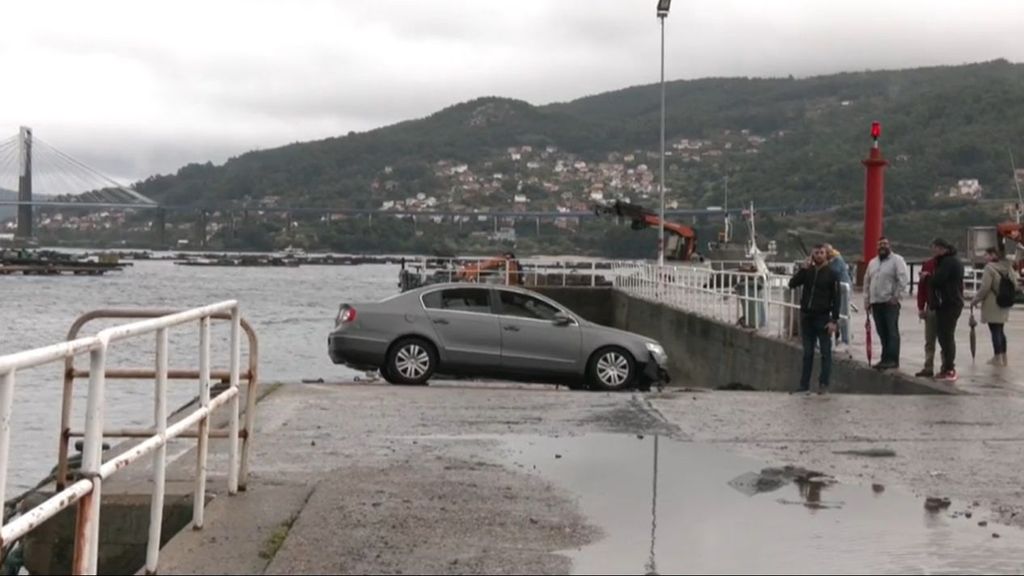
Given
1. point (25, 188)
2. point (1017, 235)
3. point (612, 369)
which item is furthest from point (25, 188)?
point (612, 369)

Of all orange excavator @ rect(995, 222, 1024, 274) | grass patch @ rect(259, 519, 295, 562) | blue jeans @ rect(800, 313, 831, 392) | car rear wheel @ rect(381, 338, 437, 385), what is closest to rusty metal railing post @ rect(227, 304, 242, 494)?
grass patch @ rect(259, 519, 295, 562)

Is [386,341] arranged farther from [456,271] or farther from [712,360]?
[456,271]

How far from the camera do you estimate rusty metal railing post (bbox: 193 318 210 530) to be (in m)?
7.25

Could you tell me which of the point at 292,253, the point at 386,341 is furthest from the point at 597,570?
the point at 292,253

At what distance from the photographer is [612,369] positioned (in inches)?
741

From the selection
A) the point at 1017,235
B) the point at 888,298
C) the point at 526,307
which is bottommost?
the point at 526,307

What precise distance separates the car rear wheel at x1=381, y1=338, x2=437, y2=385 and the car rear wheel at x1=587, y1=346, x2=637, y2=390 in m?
2.12

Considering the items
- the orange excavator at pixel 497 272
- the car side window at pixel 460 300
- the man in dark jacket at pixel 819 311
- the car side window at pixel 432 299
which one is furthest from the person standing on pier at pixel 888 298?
the orange excavator at pixel 497 272

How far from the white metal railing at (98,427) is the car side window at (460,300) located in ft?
36.2

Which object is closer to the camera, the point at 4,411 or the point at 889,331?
the point at 4,411

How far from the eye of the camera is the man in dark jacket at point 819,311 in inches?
663

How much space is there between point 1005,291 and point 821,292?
325 centimetres

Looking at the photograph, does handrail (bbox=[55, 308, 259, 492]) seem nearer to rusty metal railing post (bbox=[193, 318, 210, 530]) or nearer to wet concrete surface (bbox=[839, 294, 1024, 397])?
rusty metal railing post (bbox=[193, 318, 210, 530])

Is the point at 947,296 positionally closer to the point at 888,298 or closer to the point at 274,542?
the point at 888,298
